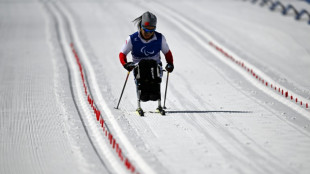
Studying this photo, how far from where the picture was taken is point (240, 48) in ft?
60.6

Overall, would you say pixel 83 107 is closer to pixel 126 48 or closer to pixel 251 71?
pixel 126 48

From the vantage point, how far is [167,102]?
1238 cm

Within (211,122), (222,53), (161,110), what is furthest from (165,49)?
(222,53)

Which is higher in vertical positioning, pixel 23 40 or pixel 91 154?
pixel 91 154

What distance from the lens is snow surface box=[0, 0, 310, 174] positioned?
8.68 metres

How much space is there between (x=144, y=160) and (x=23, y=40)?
1291 centimetres

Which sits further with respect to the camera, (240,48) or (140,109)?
(240,48)

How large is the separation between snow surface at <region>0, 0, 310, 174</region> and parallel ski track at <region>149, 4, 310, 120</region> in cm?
11

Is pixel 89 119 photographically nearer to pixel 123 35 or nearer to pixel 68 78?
pixel 68 78

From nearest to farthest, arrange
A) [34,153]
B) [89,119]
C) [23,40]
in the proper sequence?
[34,153], [89,119], [23,40]

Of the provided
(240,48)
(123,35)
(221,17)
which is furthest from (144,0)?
(240,48)

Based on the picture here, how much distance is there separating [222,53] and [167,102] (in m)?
5.83

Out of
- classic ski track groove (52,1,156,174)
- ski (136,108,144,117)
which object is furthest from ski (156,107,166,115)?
classic ski track groove (52,1,156,174)

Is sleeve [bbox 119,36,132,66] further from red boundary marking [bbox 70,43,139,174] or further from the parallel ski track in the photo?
the parallel ski track
